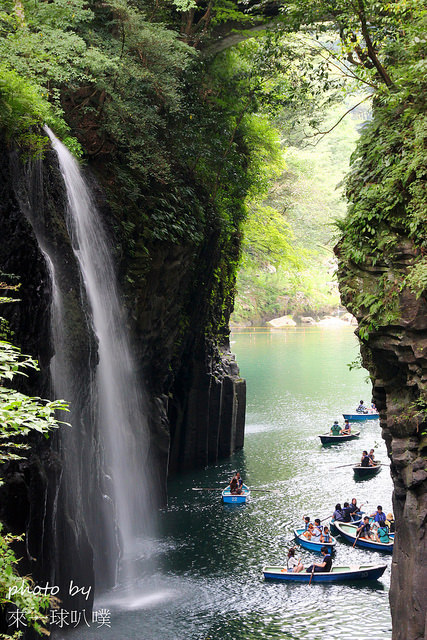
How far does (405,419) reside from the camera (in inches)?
486

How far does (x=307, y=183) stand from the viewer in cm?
4966

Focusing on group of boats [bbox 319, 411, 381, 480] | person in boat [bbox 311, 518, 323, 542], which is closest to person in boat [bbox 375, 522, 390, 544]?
person in boat [bbox 311, 518, 323, 542]

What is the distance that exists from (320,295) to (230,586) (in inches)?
2787

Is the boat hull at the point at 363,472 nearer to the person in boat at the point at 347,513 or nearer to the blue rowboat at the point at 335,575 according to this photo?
the person in boat at the point at 347,513

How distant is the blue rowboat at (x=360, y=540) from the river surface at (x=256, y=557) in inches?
11.3

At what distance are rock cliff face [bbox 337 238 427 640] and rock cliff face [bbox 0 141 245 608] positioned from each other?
6507 mm

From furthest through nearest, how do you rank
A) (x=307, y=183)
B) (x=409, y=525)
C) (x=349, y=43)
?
(x=307, y=183) < (x=349, y=43) < (x=409, y=525)

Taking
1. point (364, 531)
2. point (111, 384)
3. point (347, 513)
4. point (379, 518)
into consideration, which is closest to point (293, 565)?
point (364, 531)

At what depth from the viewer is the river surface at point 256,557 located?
49.4ft

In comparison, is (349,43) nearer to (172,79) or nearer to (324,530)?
(172,79)

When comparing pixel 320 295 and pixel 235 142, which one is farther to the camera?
pixel 320 295

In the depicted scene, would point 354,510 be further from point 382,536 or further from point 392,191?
point 392,191

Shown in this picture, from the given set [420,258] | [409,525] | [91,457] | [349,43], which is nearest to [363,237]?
[420,258]

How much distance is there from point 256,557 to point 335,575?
271 cm
